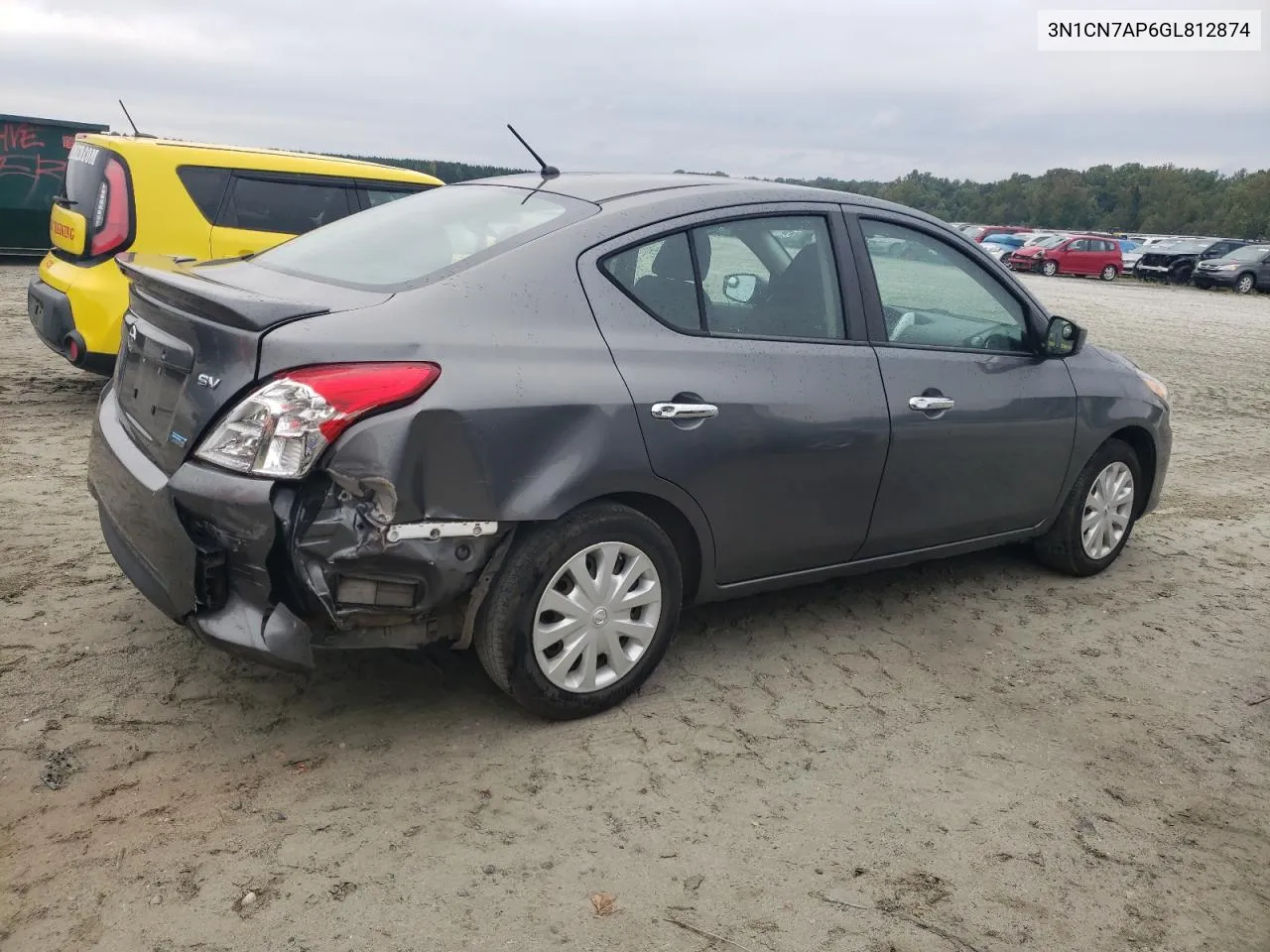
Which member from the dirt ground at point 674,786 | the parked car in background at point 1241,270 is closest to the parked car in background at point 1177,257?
the parked car in background at point 1241,270

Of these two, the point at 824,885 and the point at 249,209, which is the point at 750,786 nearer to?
the point at 824,885

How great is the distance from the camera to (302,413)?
2.89 m

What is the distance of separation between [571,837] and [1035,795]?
1403mm

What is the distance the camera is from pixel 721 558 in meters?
3.77

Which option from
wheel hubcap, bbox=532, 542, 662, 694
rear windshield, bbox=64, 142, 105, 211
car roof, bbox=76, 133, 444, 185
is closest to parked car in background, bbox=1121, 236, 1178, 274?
car roof, bbox=76, 133, 444, 185

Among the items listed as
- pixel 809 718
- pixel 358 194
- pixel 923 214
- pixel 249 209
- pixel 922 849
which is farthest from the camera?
pixel 358 194

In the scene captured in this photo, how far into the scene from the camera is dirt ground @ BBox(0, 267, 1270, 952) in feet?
8.55

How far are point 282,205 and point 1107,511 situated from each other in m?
5.35

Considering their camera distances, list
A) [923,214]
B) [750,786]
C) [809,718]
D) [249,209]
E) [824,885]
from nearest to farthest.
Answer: [824,885] < [750,786] < [809,718] < [923,214] < [249,209]

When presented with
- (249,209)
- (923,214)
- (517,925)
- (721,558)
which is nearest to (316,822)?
(517,925)

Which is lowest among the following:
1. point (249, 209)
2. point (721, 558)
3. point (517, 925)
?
point (517, 925)

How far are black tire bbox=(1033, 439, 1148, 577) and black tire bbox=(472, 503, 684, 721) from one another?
2.40 metres

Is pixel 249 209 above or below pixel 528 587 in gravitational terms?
above

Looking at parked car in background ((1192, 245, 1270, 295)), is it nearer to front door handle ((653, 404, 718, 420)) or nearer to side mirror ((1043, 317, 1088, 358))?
side mirror ((1043, 317, 1088, 358))
